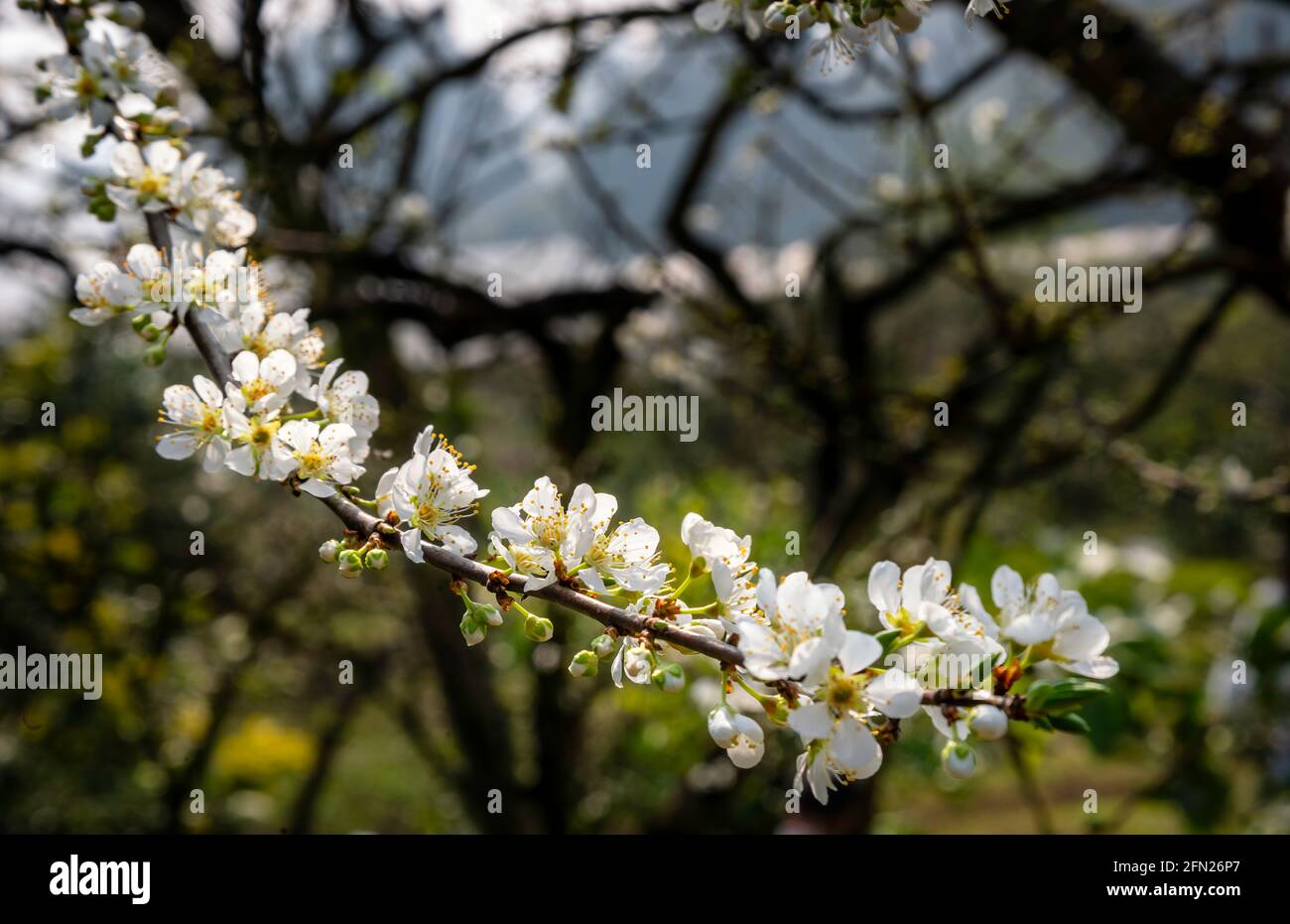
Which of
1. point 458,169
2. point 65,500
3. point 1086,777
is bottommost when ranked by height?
point 1086,777

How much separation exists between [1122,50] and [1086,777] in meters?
3.39

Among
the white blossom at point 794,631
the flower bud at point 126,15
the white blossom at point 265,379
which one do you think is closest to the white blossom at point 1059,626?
the white blossom at point 794,631

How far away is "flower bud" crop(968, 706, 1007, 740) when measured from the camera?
24.3 inches

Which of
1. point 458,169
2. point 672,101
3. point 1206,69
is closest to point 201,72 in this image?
point 458,169

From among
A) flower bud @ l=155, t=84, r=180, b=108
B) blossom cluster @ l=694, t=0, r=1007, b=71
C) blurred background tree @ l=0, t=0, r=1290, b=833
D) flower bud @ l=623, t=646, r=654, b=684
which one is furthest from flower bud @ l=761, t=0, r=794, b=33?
blurred background tree @ l=0, t=0, r=1290, b=833

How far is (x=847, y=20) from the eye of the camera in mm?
861

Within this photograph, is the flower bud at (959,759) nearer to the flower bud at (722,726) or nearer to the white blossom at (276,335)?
the flower bud at (722,726)

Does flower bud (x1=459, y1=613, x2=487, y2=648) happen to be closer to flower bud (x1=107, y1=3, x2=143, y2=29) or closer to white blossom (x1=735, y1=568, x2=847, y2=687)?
white blossom (x1=735, y1=568, x2=847, y2=687)

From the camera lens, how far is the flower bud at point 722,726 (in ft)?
2.23

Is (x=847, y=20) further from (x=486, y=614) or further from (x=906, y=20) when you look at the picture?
(x=486, y=614)

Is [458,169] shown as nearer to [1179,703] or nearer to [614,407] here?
[614,407]

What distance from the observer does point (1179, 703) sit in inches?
114

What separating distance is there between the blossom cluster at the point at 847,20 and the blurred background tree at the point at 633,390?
0.84 m

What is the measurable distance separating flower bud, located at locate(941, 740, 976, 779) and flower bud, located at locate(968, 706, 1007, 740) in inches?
0.7
